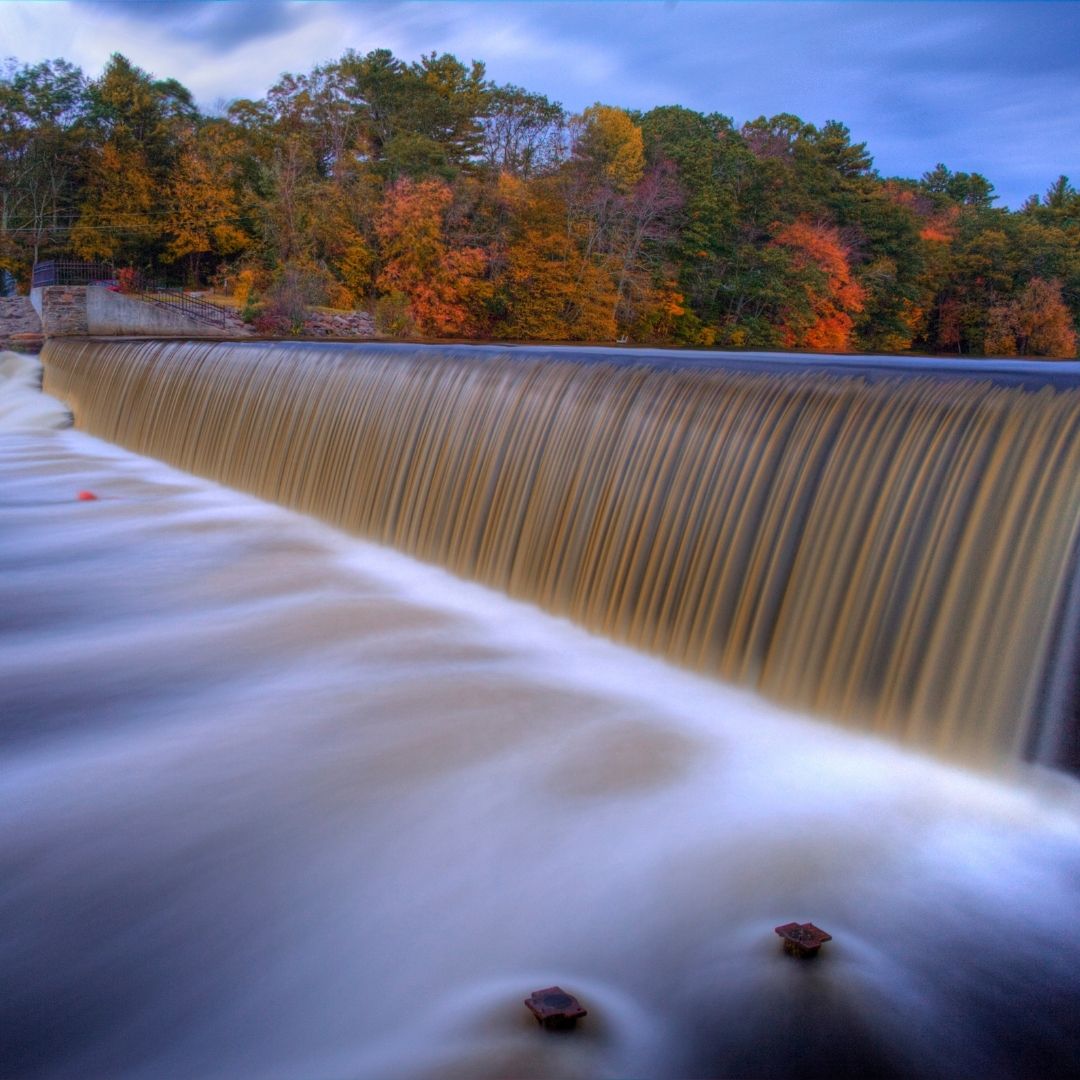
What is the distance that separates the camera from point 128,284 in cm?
3012

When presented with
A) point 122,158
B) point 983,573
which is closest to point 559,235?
point 122,158

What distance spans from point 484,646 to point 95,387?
12.2 m

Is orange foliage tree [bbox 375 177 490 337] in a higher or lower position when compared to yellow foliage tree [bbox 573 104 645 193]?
lower

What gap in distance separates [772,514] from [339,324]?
27914 mm

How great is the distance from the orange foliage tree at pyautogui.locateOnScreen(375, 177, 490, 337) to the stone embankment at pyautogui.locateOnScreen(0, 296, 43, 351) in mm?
10158

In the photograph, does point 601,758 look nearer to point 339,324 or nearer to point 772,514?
point 772,514

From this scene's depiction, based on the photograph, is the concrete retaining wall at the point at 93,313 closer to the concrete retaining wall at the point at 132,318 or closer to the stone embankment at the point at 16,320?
the concrete retaining wall at the point at 132,318

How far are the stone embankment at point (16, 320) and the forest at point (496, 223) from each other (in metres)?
6.25

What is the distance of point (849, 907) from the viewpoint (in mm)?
3488

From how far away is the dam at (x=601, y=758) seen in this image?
2.97 metres

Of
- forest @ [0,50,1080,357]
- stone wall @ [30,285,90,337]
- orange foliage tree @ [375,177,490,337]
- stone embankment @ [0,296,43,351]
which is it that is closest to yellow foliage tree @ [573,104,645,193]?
forest @ [0,50,1080,357]

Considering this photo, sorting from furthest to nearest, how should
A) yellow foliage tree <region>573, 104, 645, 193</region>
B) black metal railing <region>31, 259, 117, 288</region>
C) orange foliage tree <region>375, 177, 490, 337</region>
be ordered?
yellow foliage tree <region>573, 104, 645, 193</region> → orange foliage tree <region>375, 177, 490, 337</region> → black metal railing <region>31, 259, 117, 288</region>

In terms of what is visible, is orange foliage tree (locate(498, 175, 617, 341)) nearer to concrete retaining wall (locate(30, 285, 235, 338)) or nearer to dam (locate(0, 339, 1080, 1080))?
concrete retaining wall (locate(30, 285, 235, 338))

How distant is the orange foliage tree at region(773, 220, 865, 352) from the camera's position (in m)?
36.1
